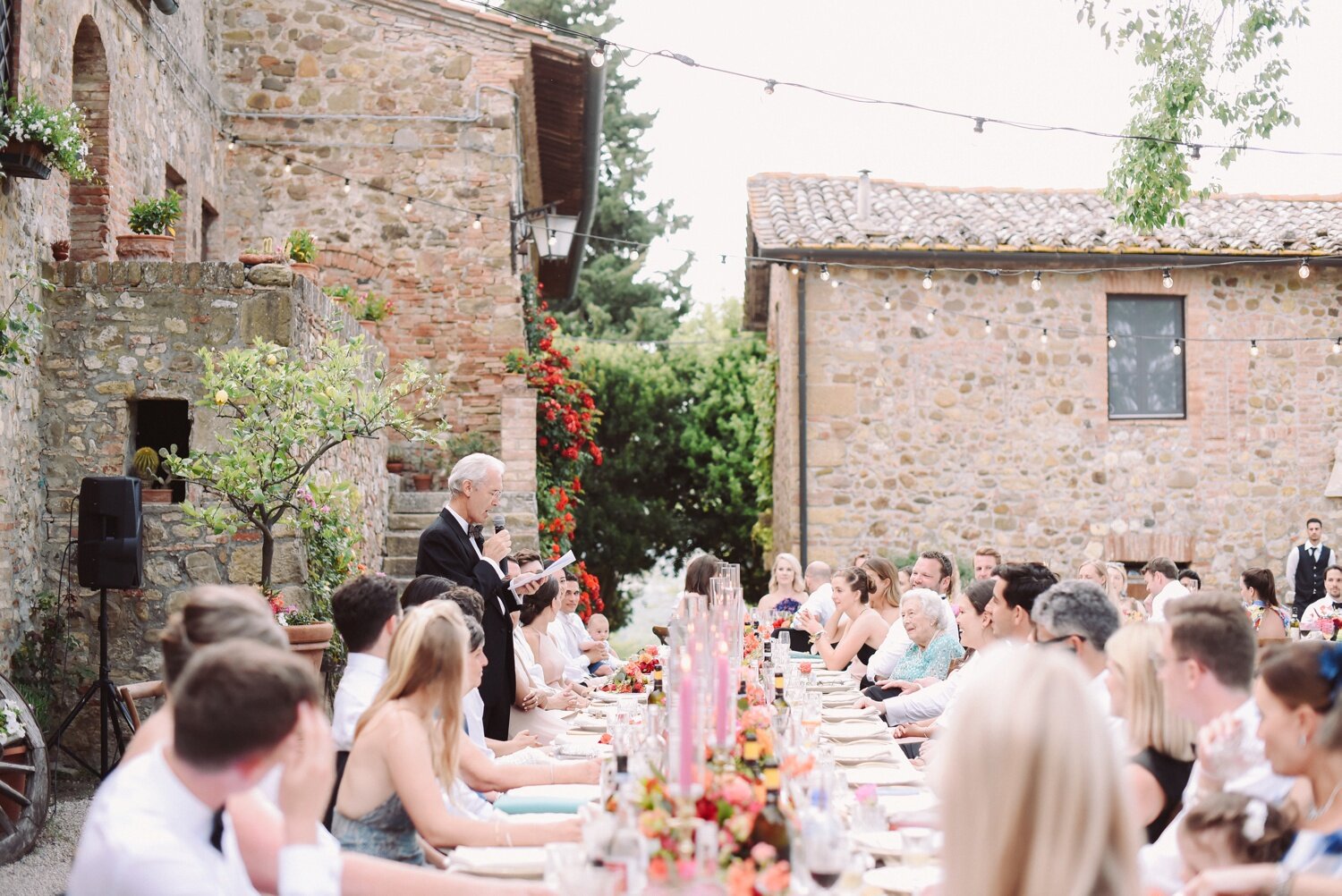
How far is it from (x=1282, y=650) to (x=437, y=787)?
6.38 feet

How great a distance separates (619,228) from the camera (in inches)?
990

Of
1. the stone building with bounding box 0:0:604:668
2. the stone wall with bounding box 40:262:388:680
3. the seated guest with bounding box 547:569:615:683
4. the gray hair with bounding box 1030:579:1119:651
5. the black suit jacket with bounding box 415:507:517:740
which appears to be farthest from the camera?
the stone building with bounding box 0:0:604:668

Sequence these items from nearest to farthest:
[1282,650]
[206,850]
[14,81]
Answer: [206,850], [1282,650], [14,81]

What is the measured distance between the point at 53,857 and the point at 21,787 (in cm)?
36

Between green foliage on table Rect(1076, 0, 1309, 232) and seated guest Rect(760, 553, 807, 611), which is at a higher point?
green foliage on table Rect(1076, 0, 1309, 232)

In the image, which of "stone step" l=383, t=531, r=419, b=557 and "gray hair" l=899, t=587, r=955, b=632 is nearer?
"gray hair" l=899, t=587, r=955, b=632

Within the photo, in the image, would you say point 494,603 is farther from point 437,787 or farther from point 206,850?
point 206,850

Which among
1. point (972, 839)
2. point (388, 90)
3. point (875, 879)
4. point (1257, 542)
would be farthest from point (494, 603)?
point (1257, 542)

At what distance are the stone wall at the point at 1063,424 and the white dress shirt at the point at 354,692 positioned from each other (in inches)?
385

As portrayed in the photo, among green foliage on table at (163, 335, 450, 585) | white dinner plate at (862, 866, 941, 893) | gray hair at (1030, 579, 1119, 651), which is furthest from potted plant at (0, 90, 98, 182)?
white dinner plate at (862, 866, 941, 893)

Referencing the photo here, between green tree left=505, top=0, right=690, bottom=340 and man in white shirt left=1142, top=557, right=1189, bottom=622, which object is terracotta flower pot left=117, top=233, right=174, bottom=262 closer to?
man in white shirt left=1142, top=557, right=1189, bottom=622

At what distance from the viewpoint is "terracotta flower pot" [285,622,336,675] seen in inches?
259

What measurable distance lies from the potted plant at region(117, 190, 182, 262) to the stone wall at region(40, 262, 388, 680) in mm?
689

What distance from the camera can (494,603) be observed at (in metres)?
5.84
